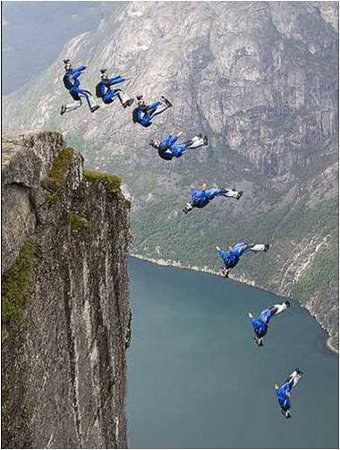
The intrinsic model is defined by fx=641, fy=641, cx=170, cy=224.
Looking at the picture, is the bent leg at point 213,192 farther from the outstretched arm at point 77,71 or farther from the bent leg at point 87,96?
the outstretched arm at point 77,71

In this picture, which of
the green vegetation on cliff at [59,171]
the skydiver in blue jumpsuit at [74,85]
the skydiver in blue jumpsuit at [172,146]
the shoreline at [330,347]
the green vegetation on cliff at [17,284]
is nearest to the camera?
the green vegetation on cliff at [17,284]

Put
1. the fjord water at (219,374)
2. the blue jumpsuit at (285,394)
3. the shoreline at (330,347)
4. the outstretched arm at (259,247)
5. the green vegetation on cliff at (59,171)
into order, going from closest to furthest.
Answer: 1. the green vegetation on cliff at (59,171)
2. the outstretched arm at (259,247)
3. the blue jumpsuit at (285,394)
4. the fjord water at (219,374)
5. the shoreline at (330,347)

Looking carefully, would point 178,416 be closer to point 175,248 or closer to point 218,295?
point 218,295

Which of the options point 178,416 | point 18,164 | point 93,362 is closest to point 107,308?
point 93,362

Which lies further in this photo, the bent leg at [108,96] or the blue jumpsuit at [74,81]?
the bent leg at [108,96]

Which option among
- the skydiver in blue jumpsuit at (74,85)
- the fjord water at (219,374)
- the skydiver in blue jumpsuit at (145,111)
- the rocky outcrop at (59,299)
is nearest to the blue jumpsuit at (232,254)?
the rocky outcrop at (59,299)

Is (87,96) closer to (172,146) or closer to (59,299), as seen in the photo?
(172,146)

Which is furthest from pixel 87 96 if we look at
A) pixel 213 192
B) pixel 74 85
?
pixel 213 192

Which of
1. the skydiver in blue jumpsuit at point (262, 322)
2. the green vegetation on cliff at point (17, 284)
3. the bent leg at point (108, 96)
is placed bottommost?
the skydiver in blue jumpsuit at point (262, 322)

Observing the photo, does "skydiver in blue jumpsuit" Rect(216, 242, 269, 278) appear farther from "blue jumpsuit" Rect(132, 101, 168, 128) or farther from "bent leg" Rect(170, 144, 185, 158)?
"blue jumpsuit" Rect(132, 101, 168, 128)
